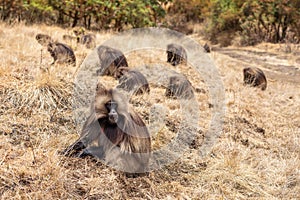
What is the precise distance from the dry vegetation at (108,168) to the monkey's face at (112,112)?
0.45 metres

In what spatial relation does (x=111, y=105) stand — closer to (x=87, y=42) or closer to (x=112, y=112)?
(x=112, y=112)

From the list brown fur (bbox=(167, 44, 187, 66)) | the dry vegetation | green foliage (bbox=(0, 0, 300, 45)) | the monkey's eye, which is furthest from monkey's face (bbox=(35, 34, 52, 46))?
the monkey's eye

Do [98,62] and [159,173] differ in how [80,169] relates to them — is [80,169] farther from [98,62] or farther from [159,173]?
[98,62]

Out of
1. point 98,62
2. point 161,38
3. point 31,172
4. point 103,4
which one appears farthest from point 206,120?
point 103,4

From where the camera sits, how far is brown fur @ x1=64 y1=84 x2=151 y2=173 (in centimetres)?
243

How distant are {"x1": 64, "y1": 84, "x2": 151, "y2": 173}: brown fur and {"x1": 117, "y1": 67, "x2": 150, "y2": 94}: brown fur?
1570 millimetres

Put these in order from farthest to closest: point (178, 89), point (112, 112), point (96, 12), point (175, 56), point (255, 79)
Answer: point (96, 12) → point (175, 56) → point (255, 79) → point (178, 89) → point (112, 112)

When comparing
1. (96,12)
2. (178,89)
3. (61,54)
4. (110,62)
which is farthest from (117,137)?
(96,12)

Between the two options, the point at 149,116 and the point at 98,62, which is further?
the point at 98,62

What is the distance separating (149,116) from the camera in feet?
12.1

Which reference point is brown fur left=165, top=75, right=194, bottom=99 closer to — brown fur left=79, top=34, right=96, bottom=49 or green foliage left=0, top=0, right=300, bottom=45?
brown fur left=79, top=34, right=96, bottom=49

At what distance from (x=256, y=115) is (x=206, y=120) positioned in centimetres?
94

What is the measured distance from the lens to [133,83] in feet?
13.8

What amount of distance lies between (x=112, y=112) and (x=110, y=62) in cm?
252
